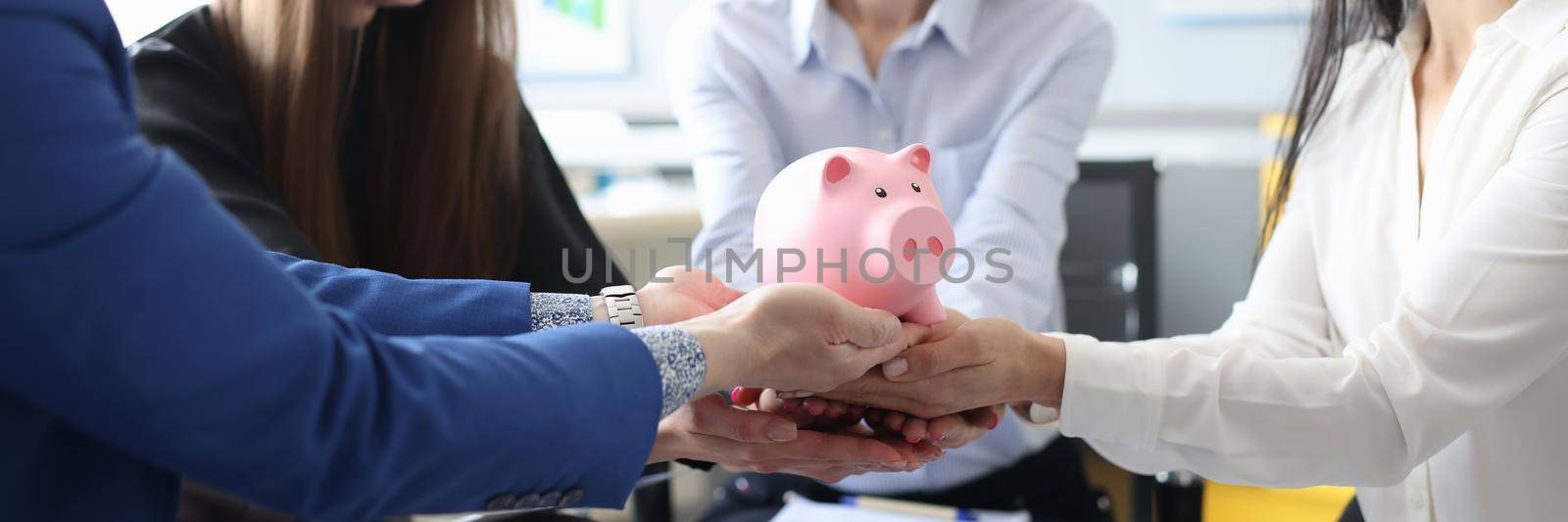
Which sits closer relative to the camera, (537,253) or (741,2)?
(537,253)

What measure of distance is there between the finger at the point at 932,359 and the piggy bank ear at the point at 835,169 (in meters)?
0.17

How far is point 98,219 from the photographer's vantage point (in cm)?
57

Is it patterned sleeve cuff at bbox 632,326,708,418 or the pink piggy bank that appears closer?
patterned sleeve cuff at bbox 632,326,708,418

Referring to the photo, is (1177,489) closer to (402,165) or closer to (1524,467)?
(1524,467)

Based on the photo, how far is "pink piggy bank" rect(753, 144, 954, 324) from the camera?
95 centimetres

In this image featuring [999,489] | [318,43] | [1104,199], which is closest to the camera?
[318,43]

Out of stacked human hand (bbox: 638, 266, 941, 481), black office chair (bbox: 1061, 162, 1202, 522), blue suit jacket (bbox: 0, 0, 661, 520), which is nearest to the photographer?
blue suit jacket (bbox: 0, 0, 661, 520)

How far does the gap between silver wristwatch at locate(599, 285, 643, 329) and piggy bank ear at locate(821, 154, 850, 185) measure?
0.74 ft

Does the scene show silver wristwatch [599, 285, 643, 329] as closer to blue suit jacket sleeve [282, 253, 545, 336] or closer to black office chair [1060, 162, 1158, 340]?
blue suit jacket sleeve [282, 253, 545, 336]

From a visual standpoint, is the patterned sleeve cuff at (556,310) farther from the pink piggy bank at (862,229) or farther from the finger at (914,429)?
the finger at (914,429)

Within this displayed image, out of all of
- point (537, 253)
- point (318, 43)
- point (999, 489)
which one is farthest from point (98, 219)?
point (999, 489)

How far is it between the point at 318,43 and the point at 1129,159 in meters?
1.26

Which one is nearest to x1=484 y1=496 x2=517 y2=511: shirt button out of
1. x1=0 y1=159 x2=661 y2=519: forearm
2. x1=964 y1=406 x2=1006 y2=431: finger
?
x1=0 y1=159 x2=661 y2=519: forearm

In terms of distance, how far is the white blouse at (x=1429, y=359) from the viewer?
0.99m
